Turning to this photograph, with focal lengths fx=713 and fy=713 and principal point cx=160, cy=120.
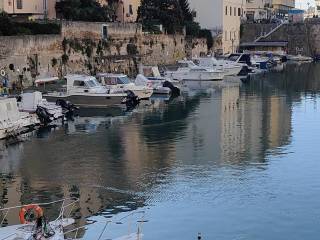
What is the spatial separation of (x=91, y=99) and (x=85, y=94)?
390mm

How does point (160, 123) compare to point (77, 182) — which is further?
point (160, 123)

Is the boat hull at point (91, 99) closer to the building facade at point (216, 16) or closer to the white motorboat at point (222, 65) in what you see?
the white motorboat at point (222, 65)

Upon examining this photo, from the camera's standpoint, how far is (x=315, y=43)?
75.2 metres

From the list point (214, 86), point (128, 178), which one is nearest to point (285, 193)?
point (128, 178)

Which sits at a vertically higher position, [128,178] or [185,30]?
[185,30]

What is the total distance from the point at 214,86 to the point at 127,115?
15.4 metres

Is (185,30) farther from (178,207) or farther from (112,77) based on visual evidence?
(178,207)

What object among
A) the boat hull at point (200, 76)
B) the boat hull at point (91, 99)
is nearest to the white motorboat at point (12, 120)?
the boat hull at point (91, 99)

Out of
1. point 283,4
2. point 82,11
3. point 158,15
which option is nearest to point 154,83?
point 82,11

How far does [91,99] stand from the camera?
30656 mm

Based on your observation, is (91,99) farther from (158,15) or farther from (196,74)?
(158,15)

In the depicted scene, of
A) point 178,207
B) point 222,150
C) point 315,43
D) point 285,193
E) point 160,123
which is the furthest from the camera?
point 315,43

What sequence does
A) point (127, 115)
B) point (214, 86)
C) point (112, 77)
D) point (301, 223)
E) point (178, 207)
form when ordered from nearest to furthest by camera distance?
point (301, 223) → point (178, 207) → point (127, 115) → point (112, 77) → point (214, 86)

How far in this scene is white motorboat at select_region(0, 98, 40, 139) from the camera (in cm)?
2280
